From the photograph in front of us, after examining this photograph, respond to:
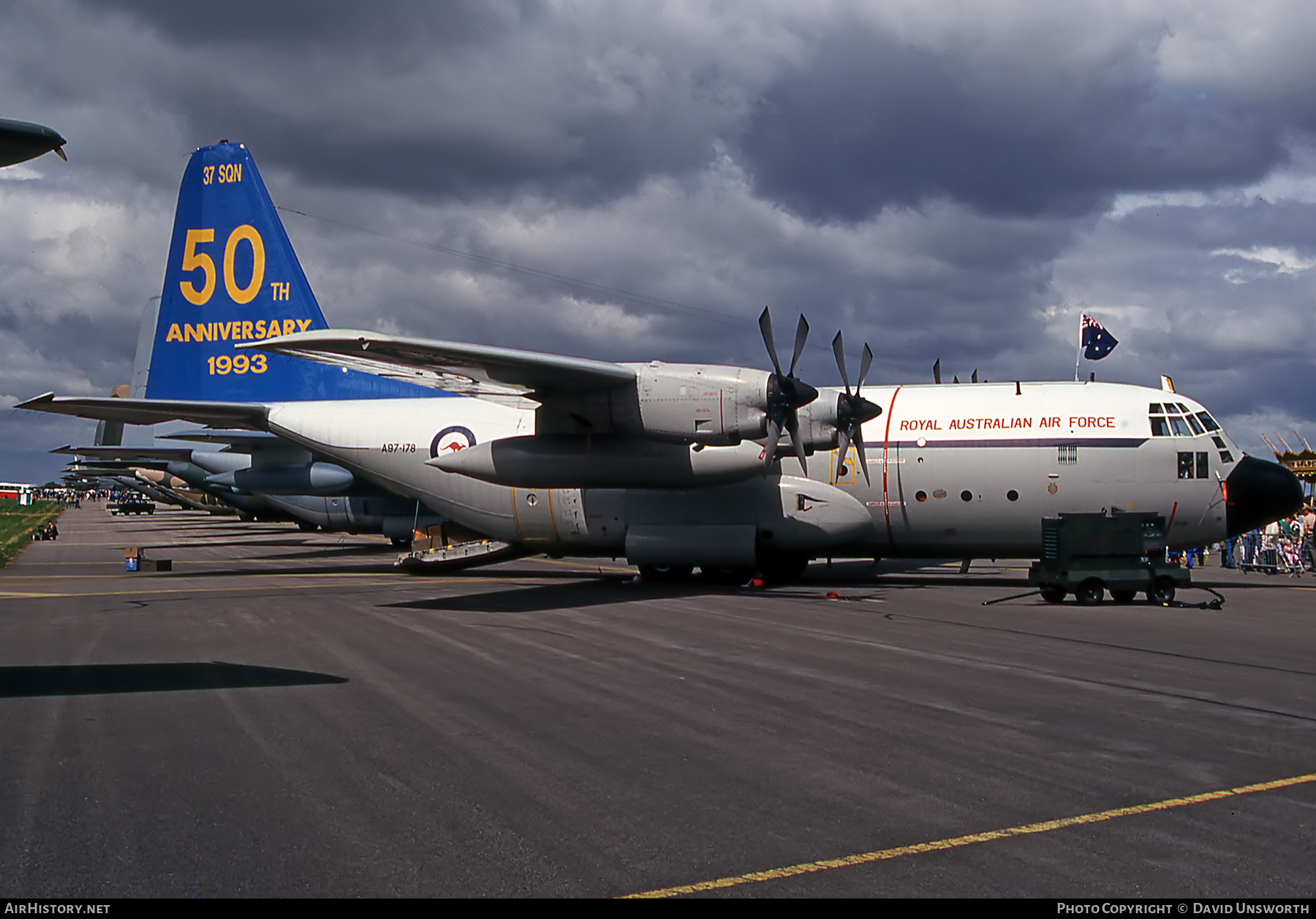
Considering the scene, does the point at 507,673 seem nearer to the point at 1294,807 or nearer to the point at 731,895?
the point at 731,895

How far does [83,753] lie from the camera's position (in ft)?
22.7

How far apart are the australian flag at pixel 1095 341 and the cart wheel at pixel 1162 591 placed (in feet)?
43.5

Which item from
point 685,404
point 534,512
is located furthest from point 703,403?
point 534,512

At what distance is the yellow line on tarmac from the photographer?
453cm

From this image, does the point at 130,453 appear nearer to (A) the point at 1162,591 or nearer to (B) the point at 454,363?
(B) the point at 454,363

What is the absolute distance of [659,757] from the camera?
6949 millimetres

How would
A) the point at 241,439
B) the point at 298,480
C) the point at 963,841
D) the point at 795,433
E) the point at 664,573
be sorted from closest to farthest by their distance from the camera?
the point at 963,841 → the point at 795,433 → the point at 664,573 → the point at 241,439 → the point at 298,480

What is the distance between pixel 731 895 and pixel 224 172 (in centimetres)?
2640

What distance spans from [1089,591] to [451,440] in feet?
47.7

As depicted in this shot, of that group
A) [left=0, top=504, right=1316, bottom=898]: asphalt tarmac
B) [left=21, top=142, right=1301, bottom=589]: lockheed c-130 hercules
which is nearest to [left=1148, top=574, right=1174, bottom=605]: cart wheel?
[left=0, top=504, right=1316, bottom=898]: asphalt tarmac

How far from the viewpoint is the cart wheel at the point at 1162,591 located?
17.2 metres

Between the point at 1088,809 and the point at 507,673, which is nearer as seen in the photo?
the point at 1088,809

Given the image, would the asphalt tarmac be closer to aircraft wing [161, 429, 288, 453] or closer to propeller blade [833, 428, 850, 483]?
propeller blade [833, 428, 850, 483]
